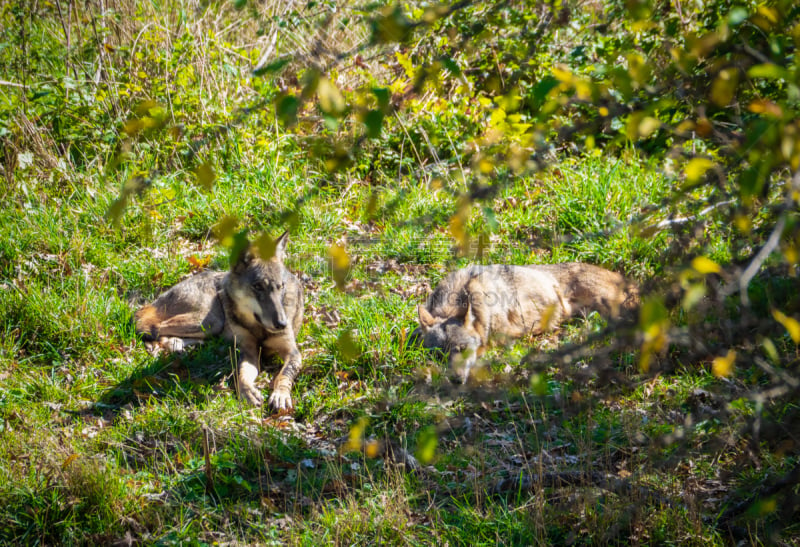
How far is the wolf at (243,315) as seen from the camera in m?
6.03

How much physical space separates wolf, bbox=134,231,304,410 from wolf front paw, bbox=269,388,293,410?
0.02 meters

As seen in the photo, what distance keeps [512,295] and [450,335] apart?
113 centimetres

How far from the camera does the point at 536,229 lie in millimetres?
7930

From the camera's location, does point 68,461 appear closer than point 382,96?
No

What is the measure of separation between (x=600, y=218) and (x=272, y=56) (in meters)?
5.54

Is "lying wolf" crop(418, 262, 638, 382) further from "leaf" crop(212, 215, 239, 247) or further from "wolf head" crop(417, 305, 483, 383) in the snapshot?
"leaf" crop(212, 215, 239, 247)

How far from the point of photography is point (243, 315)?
641cm

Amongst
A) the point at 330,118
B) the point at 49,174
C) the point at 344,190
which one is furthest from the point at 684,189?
the point at 49,174

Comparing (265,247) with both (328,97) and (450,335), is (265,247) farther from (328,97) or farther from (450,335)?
(450,335)

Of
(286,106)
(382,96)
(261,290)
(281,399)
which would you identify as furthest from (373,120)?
(261,290)

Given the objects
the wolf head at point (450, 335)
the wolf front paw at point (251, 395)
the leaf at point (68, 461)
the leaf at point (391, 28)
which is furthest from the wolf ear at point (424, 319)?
the leaf at point (391, 28)

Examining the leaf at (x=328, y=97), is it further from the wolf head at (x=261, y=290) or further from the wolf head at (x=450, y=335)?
the wolf head at (x=450, y=335)

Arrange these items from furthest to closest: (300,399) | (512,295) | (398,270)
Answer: (398,270)
(512,295)
(300,399)

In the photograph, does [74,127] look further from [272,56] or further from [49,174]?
[272,56]
